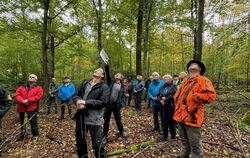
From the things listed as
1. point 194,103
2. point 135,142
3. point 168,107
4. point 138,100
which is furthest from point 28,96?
point 138,100

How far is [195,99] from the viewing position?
355cm

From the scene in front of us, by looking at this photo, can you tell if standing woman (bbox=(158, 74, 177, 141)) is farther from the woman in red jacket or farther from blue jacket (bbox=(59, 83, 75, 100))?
blue jacket (bbox=(59, 83, 75, 100))

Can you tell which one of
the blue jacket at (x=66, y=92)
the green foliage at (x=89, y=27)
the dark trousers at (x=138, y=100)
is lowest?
the dark trousers at (x=138, y=100)

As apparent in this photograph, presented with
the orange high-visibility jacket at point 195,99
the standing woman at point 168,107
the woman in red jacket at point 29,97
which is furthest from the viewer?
the woman in red jacket at point 29,97

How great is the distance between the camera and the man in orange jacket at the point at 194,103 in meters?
3.54

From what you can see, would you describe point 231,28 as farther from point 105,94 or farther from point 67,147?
point 67,147

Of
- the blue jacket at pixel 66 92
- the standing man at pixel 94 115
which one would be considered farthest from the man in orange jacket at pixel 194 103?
the blue jacket at pixel 66 92

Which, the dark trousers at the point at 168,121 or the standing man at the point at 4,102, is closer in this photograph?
the standing man at the point at 4,102

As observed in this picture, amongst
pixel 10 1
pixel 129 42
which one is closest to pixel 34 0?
pixel 10 1

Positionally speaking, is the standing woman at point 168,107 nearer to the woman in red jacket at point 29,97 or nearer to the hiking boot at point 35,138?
the woman in red jacket at point 29,97

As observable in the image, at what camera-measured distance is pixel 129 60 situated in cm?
2359

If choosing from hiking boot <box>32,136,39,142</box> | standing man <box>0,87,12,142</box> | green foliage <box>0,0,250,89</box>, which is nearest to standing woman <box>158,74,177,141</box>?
green foliage <box>0,0,250,89</box>

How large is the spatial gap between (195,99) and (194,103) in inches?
3.9

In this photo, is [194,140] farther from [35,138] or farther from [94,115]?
[35,138]
